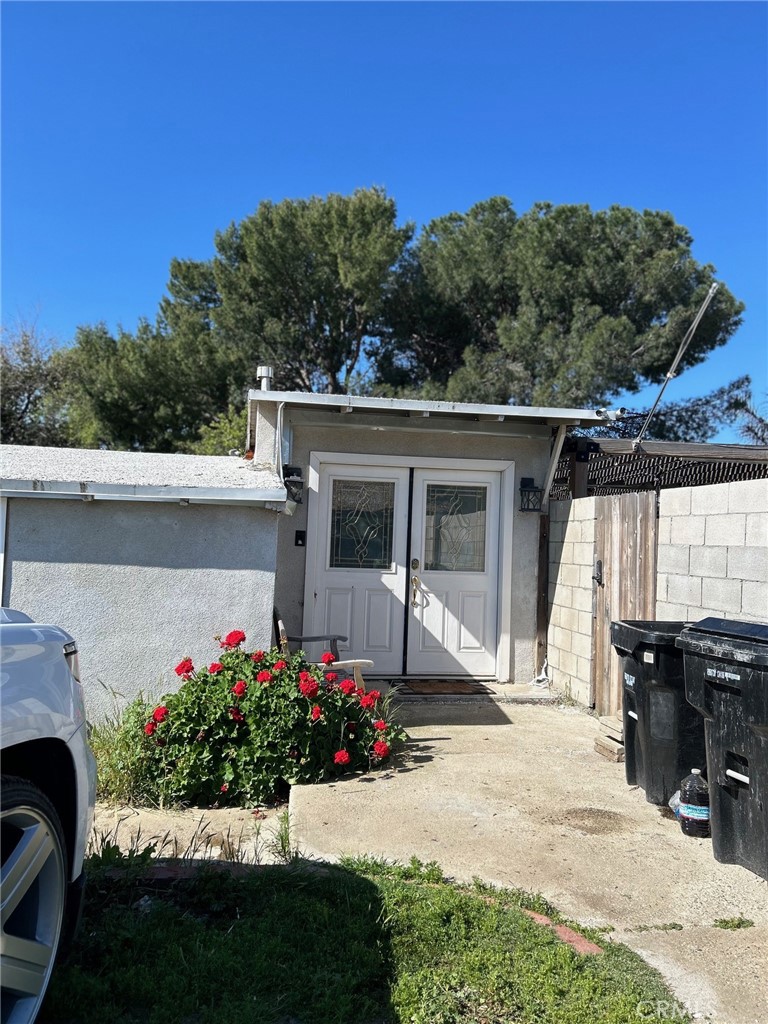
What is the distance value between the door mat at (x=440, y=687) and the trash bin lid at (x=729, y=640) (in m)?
3.79

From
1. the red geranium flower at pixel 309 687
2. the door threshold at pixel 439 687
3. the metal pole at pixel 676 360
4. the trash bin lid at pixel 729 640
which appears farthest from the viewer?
the door threshold at pixel 439 687

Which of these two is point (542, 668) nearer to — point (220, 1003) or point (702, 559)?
point (702, 559)

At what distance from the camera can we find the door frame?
7.70m

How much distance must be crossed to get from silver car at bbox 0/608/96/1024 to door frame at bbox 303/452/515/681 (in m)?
5.08

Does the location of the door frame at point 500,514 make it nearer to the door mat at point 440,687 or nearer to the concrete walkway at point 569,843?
the door mat at point 440,687

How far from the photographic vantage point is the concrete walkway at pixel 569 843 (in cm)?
295

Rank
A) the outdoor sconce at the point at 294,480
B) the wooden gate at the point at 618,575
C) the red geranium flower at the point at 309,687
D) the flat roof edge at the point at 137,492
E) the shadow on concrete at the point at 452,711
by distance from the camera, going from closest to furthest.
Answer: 1. the red geranium flower at the point at 309,687
2. the flat roof edge at the point at 137,492
3. the wooden gate at the point at 618,575
4. the shadow on concrete at the point at 452,711
5. the outdoor sconce at the point at 294,480

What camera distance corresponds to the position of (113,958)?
8.68 ft

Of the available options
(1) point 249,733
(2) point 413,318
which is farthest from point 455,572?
(2) point 413,318

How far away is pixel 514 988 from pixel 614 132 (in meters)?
10.3

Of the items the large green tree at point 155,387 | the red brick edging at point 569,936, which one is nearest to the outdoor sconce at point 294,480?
the red brick edging at point 569,936

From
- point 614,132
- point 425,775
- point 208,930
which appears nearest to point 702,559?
point 425,775

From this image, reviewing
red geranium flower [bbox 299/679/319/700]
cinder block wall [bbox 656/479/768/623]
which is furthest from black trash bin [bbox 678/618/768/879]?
red geranium flower [bbox 299/679/319/700]

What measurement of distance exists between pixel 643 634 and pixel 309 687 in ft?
6.68
